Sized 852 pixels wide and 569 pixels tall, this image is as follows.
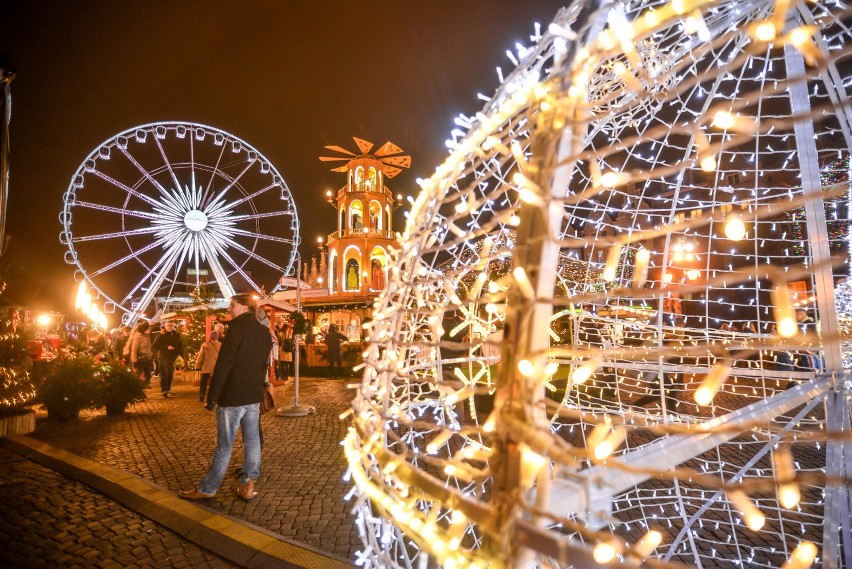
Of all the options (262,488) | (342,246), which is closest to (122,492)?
(262,488)

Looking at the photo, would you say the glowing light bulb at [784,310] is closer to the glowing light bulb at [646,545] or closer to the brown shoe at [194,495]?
the glowing light bulb at [646,545]

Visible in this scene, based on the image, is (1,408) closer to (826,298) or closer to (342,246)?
(826,298)

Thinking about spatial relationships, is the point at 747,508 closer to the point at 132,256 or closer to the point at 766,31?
the point at 766,31

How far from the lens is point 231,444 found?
4.02 m

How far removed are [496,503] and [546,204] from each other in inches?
23.3

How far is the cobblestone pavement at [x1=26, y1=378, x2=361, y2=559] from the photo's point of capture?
11.8 feet

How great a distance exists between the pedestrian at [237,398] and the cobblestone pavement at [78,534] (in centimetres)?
58

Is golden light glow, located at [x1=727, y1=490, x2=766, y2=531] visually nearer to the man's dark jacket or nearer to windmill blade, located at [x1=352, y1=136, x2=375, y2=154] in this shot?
the man's dark jacket

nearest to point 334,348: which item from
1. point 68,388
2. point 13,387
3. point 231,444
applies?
point 68,388

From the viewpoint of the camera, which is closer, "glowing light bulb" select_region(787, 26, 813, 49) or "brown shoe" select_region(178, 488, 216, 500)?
"glowing light bulb" select_region(787, 26, 813, 49)

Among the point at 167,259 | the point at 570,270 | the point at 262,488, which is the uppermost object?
the point at 167,259

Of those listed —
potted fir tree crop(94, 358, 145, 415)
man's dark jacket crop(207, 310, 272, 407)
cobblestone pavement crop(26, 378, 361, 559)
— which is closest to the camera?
cobblestone pavement crop(26, 378, 361, 559)

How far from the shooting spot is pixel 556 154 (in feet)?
3.10

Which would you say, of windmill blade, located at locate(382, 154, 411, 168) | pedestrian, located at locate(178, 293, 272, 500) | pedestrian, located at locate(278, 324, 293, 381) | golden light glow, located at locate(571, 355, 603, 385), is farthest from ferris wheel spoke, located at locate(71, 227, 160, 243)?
windmill blade, located at locate(382, 154, 411, 168)
